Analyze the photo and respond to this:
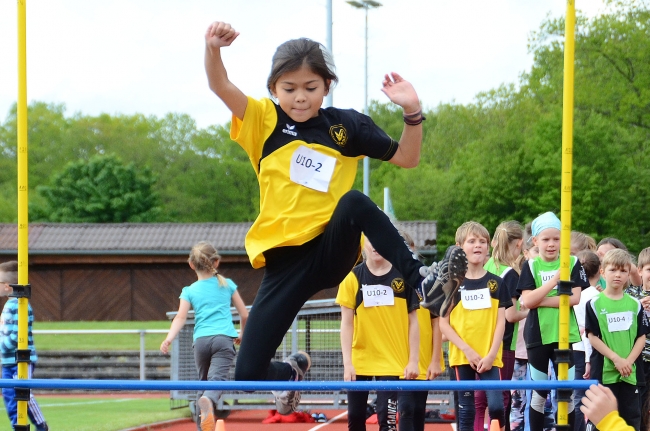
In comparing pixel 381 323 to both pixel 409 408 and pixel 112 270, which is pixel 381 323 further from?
pixel 112 270

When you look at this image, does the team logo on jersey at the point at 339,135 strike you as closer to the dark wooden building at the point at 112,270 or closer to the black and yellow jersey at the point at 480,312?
the black and yellow jersey at the point at 480,312

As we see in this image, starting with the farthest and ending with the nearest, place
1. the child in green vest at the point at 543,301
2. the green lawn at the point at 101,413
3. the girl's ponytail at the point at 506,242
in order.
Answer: the green lawn at the point at 101,413
the girl's ponytail at the point at 506,242
the child in green vest at the point at 543,301

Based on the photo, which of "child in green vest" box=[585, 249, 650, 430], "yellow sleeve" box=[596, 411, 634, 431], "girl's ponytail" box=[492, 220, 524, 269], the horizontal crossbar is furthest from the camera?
"girl's ponytail" box=[492, 220, 524, 269]

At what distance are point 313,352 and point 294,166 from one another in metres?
6.26

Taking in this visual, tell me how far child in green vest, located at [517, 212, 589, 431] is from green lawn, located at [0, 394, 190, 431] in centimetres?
472

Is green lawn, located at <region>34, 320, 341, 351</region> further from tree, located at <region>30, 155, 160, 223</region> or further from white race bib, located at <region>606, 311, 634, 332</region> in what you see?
tree, located at <region>30, 155, 160, 223</region>

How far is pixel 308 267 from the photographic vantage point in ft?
13.8

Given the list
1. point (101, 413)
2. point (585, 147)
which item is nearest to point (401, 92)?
point (101, 413)

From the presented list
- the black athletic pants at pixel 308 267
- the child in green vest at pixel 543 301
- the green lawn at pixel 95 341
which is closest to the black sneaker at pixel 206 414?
the child in green vest at pixel 543 301

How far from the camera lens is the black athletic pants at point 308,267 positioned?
13.0 ft

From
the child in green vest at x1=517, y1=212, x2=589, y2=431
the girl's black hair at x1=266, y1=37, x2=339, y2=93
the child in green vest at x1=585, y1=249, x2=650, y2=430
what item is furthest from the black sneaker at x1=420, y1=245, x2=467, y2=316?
the child in green vest at x1=585, y1=249, x2=650, y2=430

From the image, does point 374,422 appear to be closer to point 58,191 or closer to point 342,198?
point 342,198

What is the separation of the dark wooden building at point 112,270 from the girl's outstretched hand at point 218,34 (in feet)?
84.3

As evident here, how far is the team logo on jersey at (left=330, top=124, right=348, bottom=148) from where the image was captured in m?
4.34
